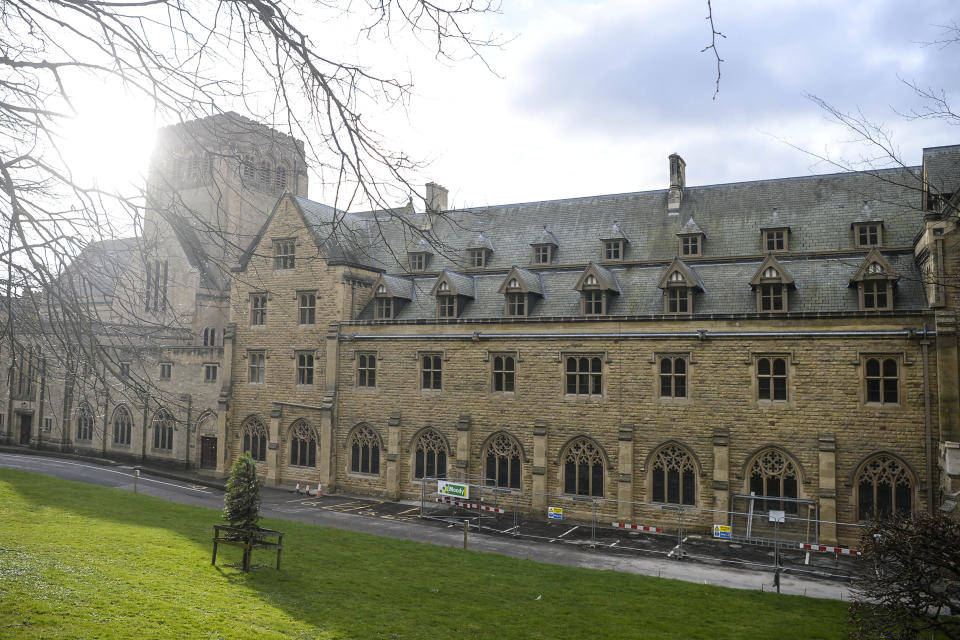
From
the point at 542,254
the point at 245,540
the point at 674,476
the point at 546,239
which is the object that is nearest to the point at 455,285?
the point at 542,254

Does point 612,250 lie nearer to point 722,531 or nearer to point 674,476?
point 674,476

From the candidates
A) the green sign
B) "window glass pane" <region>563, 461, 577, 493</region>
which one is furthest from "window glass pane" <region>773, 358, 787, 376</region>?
the green sign

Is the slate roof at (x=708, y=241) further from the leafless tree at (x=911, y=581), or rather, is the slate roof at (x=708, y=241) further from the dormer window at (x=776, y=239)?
the leafless tree at (x=911, y=581)

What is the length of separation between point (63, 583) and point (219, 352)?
97.2ft

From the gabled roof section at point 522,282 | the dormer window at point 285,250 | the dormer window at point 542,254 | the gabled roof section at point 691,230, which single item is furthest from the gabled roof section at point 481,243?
the gabled roof section at point 691,230

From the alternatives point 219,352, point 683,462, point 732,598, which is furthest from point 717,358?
point 219,352

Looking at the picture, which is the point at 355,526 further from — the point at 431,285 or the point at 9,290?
the point at 9,290

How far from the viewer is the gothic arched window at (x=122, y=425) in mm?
42531

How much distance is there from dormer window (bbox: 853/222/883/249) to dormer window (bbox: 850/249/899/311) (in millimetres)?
3766

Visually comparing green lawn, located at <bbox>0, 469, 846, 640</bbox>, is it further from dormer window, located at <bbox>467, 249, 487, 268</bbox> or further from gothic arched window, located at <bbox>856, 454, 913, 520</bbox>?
dormer window, located at <bbox>467, 249, 487, 268</bbox>

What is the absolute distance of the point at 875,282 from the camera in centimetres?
2517

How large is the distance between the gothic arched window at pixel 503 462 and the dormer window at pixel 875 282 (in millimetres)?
14527

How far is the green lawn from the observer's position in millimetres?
10398

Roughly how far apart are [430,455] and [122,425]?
75.1ft
